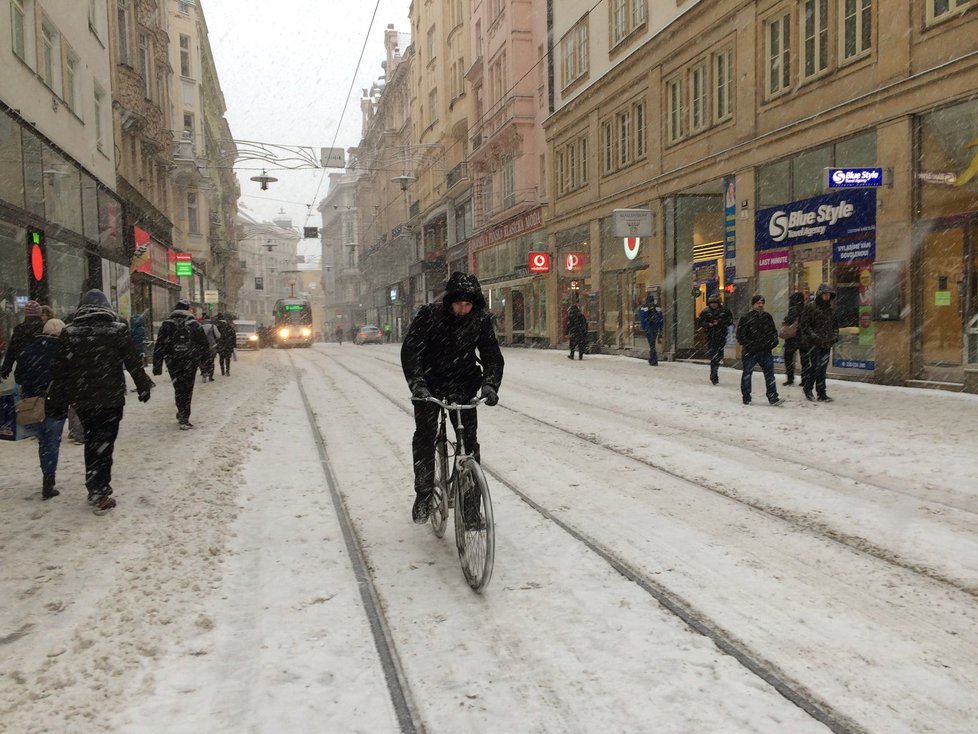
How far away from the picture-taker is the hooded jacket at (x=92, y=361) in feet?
18.6

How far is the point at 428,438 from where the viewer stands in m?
4.67

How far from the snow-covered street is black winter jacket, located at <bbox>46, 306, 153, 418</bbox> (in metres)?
0.87

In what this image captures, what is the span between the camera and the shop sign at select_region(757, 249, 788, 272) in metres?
15.9

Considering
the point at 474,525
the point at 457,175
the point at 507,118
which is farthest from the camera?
the point at 457,175

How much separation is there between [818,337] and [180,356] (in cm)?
937

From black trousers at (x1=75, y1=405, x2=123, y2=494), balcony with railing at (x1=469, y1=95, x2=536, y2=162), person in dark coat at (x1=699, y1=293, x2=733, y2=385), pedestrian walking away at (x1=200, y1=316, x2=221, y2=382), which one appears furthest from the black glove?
balcony with railing at (x1=469, y1=95, x2=536, y2=162)

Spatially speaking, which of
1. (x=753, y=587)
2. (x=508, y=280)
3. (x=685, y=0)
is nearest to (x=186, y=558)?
(x=753, y=587)

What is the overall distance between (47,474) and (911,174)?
13347 mm

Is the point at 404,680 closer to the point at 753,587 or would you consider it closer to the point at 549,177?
the point at 753,587

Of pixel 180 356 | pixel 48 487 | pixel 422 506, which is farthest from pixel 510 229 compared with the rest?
pixel 422 506

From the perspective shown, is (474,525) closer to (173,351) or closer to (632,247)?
(173,351)

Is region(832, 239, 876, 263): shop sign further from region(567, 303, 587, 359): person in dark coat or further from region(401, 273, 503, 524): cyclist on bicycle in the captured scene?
region(401, 273, 503, 524): cyclist on bicycle

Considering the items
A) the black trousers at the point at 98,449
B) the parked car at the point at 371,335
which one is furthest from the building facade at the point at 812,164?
the parked car at the point at 371,335

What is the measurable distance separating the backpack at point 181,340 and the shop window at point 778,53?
13073 mm
